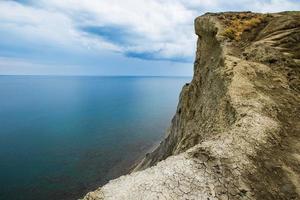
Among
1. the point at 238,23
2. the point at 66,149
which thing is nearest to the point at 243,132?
the point at 238,23

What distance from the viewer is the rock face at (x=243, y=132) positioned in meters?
8.16

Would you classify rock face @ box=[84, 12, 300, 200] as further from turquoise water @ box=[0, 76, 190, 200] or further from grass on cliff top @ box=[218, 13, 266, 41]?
turquoise water @ box=[0, 76, 190, 200]

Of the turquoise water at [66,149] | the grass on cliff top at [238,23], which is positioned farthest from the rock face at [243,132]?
the turquoise water at [66,149]

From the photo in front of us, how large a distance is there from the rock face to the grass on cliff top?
0.09 metres

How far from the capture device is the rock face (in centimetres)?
816

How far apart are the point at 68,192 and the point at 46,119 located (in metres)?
67.5

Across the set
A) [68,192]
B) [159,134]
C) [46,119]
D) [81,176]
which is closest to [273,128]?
[68,192]

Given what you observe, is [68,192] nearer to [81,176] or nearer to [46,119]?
[81,176]

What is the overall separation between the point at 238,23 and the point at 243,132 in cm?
1618

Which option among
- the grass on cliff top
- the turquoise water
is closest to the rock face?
the grass on cliff top

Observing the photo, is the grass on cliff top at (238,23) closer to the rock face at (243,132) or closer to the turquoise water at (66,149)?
the rock face at (243,132)

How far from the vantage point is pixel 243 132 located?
1063 cm

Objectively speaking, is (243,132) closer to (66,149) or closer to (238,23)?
(238,23)

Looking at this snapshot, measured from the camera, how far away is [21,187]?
154 feet
